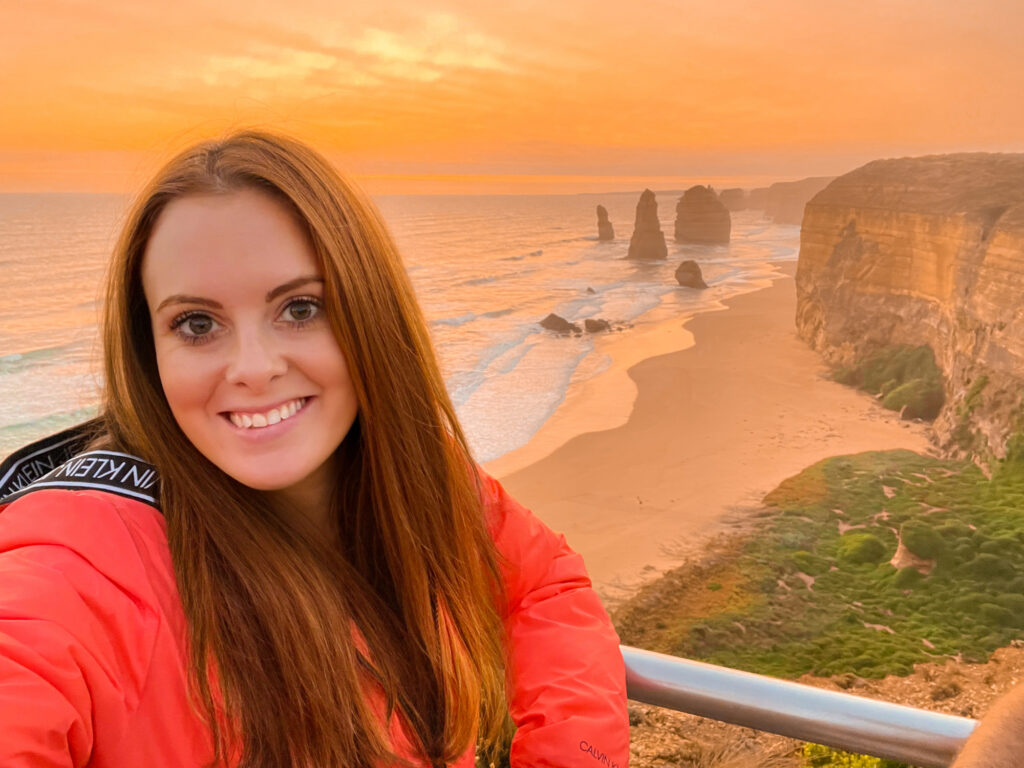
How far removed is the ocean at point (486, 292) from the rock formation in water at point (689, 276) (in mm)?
692

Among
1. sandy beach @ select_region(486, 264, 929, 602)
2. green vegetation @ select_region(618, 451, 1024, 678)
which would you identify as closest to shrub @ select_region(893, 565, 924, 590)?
green vegetation @ select_region(618, 451, 1024, 678)

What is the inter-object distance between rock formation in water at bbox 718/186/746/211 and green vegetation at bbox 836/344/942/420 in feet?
103

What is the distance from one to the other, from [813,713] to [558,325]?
28.5m

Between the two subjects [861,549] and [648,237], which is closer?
[861,549]

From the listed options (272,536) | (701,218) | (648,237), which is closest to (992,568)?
(272,536)

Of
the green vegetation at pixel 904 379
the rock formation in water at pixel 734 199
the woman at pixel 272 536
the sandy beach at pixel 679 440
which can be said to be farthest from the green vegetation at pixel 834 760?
the rock formation in water at pixel 734 199

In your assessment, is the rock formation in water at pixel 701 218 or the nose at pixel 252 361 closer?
the nose at pixel 252 361

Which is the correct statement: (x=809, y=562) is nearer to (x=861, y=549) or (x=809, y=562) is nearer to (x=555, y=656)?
(x=861, y=549)

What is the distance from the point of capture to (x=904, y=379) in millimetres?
19531

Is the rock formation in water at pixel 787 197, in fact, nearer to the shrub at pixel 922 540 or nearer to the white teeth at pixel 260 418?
the shrub at pixel 922 540

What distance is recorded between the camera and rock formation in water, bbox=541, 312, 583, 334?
95.7ft

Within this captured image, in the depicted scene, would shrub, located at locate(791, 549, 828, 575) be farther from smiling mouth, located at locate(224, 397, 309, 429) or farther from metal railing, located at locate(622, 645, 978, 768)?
smiling mouth, located at locate(224, 397, 309, 429)

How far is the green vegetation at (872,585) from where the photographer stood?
1058cm

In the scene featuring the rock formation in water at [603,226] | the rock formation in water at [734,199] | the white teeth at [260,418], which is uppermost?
the rock formation in water at [734,199]
